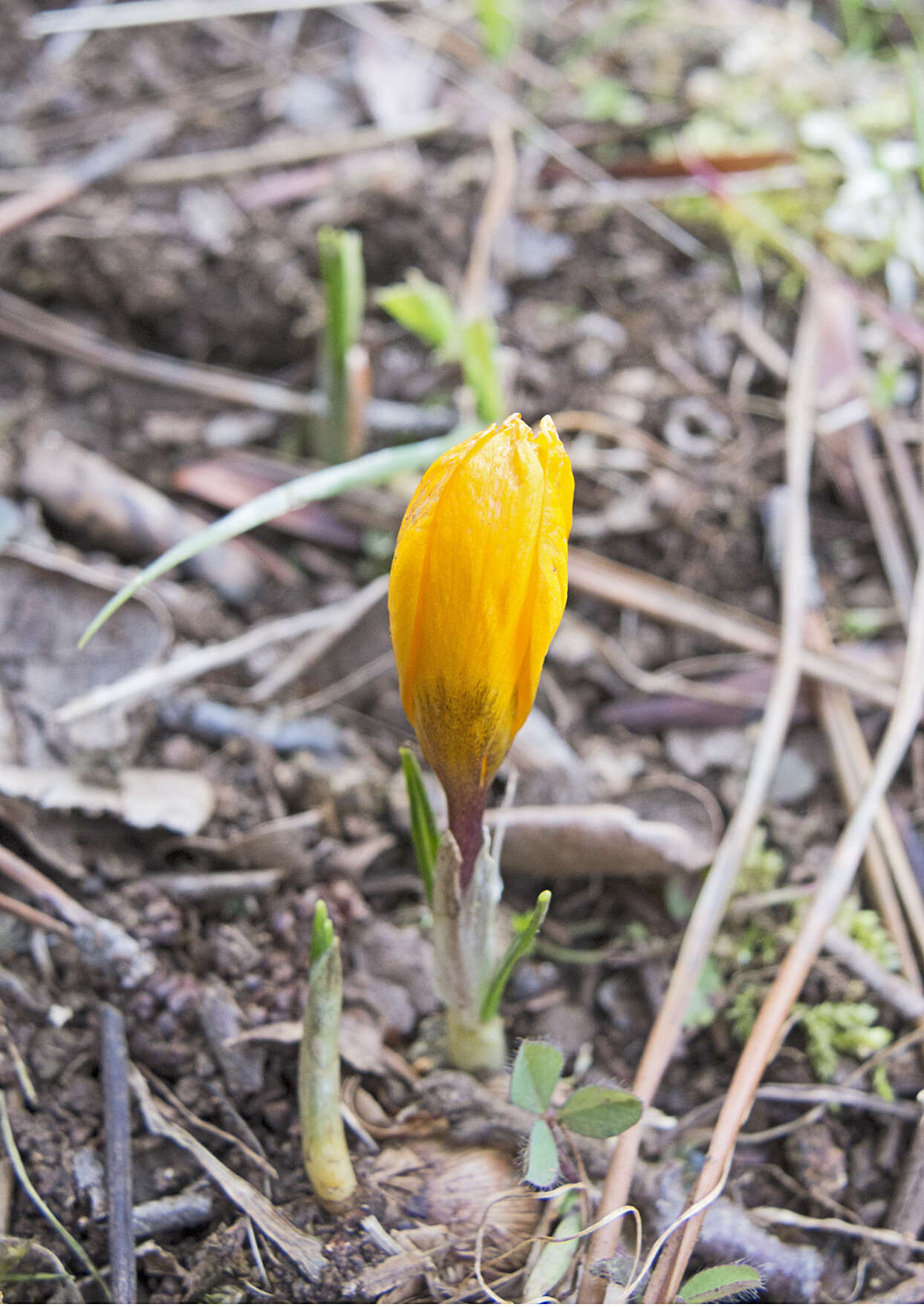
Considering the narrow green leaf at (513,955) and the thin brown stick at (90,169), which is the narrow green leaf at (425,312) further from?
the narrow green leaf at (513,955)

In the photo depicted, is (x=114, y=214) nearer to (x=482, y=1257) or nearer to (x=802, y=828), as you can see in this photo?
(x=802, y=828)

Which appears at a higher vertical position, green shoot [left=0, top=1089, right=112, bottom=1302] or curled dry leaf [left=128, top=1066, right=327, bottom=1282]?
curled dry leaf [left=128, top=1066, right=327, bottom=1282]

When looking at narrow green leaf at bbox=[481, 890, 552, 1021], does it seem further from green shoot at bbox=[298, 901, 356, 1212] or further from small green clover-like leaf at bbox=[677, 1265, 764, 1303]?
small green clover-like leaf at bbox=[677, 1265, 764, 1303]

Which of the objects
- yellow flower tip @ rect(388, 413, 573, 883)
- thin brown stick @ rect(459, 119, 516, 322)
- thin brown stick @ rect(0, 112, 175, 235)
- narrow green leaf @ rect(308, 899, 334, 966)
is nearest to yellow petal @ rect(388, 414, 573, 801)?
yellow flower tip @ rect(388, 413, 573, 883)

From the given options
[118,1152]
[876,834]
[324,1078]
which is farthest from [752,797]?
[118,1152]

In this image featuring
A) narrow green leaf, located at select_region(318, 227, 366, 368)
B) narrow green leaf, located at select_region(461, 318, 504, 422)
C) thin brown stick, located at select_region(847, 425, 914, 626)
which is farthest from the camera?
thin brown stick, located at select_region(847, 425, 914, 626)

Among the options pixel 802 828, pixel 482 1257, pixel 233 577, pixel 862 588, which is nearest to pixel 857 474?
pixel 862 588

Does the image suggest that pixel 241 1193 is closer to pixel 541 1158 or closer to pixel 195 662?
pixel 541 1158

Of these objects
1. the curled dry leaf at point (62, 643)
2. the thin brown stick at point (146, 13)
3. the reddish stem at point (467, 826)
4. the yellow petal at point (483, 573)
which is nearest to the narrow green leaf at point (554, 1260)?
the reddish stem at point (467, 826)
